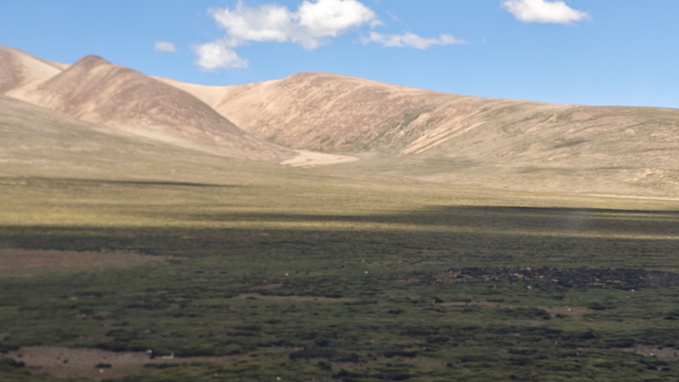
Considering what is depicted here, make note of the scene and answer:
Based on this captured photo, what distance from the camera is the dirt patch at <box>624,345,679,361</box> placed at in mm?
15945

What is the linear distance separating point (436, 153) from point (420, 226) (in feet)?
443

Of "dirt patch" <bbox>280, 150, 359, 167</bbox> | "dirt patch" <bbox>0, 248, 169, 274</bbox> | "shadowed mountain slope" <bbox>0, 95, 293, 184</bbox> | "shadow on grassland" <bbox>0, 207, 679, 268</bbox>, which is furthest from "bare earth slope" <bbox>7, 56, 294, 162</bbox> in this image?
"dirt patch" <bbox>0, 248, 169, 274</bbox>

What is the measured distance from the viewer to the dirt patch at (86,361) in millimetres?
13656

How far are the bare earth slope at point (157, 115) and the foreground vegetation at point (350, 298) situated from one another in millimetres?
117837

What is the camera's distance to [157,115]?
177m

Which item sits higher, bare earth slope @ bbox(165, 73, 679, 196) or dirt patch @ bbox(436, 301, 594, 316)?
bare earth slope @ bbox(165, 73, 679, 196)

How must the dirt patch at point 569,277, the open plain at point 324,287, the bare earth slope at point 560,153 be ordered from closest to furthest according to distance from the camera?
the open plain at point 324,287, the dirt patch at point 569,277, the bare earth slope at point 560,153

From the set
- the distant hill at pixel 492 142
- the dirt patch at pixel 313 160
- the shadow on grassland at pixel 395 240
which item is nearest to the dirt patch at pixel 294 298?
the shadow on grassland at pixel 395 240

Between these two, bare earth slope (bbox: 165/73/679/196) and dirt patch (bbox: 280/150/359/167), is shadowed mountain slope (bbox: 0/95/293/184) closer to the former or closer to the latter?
dirt patch (bbox: 280/150/359/167)

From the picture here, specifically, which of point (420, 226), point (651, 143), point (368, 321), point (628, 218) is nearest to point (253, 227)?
point (420, 226)

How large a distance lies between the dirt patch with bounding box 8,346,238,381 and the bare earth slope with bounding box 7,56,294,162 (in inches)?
5605

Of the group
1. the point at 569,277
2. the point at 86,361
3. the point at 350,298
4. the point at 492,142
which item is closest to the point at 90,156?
the point at 569,277

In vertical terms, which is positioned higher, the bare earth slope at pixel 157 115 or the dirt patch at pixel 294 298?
the bare earth slope at pixel 157 115

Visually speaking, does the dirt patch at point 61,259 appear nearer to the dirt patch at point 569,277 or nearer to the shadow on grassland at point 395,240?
the shadow on grassland at point 395,240
